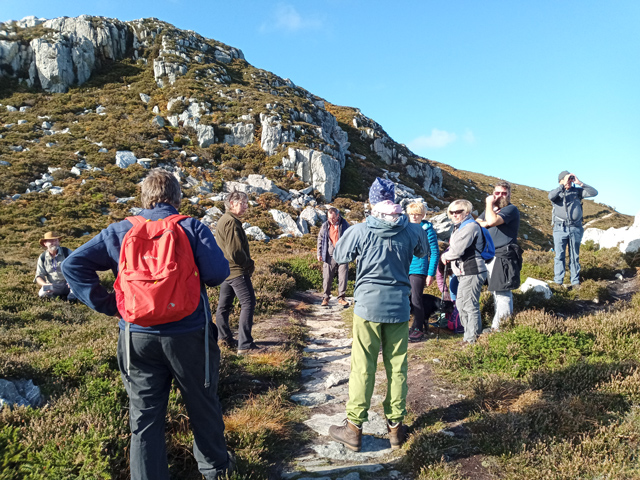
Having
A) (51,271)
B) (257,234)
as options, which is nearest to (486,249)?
(51,271)

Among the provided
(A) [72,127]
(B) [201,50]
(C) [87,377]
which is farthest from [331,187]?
(B) [201,50]

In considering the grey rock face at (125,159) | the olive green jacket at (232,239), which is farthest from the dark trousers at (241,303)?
the grey rock face at (125,159)

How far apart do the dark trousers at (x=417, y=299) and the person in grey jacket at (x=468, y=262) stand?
83 cm

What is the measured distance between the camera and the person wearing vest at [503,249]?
5.51m

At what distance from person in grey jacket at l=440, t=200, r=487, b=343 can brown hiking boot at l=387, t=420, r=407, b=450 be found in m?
2.59

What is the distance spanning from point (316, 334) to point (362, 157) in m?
34.0

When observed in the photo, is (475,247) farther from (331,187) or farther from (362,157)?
(362,157)

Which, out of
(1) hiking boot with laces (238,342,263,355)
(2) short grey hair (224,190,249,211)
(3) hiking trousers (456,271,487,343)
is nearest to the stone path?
(1) hiking boot with laces (238,342,263,355)

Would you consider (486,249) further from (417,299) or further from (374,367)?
(374,367)

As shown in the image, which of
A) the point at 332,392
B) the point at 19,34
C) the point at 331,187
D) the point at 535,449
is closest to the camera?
the point at 535,449

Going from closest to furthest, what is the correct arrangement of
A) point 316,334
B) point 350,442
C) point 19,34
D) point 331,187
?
point 350,442 → point 316,334 → point 331,187 → point 19,34

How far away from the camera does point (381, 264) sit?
3.54 m

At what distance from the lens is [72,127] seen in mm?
29188

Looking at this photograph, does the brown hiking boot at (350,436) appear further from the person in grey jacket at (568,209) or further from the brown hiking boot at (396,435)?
the person in grey jacket at (568,209)
